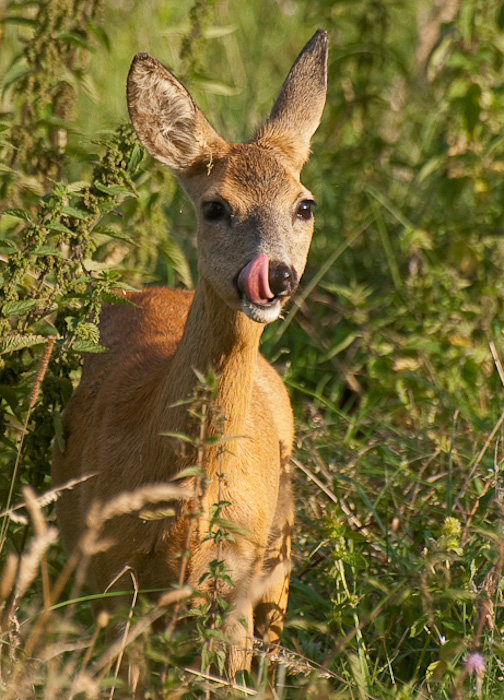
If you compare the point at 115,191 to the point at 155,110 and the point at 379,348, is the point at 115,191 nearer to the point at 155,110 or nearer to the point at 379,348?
the point at 155,110

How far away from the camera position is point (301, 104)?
13.9ft

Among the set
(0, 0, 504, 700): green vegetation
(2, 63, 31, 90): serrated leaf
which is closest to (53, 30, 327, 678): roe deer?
(0, 0, 504, 700): green vegetation

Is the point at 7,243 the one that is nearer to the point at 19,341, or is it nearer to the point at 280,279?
the point at 19,341

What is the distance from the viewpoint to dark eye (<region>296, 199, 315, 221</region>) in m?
3.72

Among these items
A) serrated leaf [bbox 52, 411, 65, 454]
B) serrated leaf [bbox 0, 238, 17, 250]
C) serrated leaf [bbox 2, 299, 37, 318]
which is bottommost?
serrated leaf [bbox 52, 411, 65, 454]

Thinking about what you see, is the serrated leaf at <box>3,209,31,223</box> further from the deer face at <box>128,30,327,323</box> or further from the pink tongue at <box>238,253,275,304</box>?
the pink tongue at <box>238,253,275,304</box>

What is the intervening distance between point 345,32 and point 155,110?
10.8 ft

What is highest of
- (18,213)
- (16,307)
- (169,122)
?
(169,122)

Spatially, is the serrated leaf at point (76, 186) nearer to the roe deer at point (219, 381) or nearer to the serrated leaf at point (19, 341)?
the roe deer at point (219, 381)

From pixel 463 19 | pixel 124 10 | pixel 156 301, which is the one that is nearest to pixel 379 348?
pixel 156 301

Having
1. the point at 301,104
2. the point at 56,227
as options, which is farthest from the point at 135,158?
the point at 301,104

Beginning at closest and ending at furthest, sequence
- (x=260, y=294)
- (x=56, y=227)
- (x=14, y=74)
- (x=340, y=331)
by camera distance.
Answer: (x=260, y=294) → (x=56, y=227) → (x=14, y=74) → (x=340, y=331)

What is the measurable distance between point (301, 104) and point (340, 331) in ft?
6.04

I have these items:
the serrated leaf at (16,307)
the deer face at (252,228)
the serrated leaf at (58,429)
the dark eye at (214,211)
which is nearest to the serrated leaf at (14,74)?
the deer face at (252,228)
